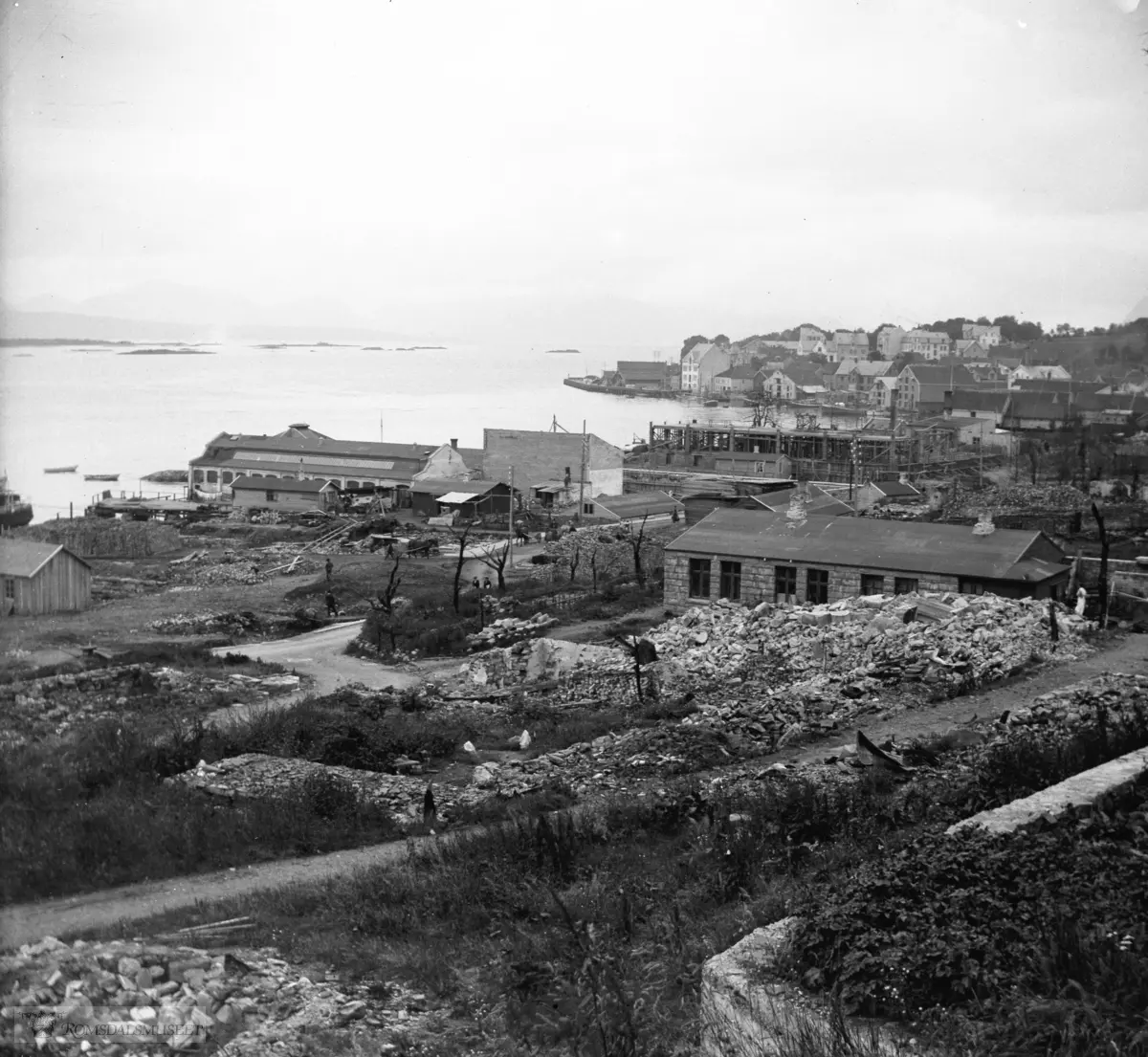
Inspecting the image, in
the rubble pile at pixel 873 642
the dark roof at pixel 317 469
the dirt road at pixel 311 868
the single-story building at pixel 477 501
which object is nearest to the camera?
A: the dirt road at pixel 311 868

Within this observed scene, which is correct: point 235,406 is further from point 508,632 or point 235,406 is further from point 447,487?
point 508,632

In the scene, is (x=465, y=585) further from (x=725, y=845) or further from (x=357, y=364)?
(x=357, y=364)

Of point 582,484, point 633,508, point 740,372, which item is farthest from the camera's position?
point 740,372

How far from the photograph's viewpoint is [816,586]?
1223 cm

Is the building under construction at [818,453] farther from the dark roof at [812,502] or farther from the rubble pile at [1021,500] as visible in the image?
the dark roof at [812,502]

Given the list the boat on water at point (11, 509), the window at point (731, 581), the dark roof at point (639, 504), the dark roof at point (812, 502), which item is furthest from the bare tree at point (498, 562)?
the boat on water at point (11, 509)

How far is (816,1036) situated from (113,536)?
73.3 ft

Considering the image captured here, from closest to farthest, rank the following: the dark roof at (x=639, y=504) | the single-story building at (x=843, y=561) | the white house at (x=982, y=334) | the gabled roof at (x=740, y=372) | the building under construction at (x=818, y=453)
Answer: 1. the single-story building at (x=843, y=561)
2. the dark roof at (x=639, y=504)
3. the building under construction at (x=818, y=453)
4. the white house at (x=982, y=334)
5. the gabled roof at (x=740, y=372)

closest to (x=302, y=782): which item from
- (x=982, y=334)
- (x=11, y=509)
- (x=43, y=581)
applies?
(x=11, y=509)

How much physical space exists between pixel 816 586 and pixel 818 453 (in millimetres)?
23062

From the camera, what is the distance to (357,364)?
1599 inches

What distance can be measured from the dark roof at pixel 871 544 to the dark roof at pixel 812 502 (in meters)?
5.00

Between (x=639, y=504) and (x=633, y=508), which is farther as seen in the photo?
(x=639, y=504)

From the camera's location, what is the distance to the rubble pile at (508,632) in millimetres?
12992
